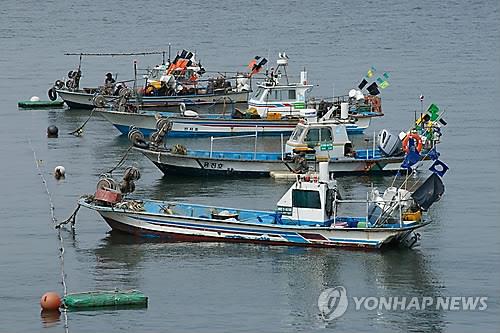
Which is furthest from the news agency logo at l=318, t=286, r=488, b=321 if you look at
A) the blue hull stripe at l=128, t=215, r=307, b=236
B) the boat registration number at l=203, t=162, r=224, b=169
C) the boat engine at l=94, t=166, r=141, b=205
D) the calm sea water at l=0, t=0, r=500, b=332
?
the boat registration number at l=203, t=162, r=224, b=169

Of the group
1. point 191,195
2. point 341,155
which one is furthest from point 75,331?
point 341,155

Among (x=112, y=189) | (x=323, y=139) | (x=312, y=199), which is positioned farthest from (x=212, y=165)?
(x=312, y=199)

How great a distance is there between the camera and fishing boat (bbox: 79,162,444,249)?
35625 mm

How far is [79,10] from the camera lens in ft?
466

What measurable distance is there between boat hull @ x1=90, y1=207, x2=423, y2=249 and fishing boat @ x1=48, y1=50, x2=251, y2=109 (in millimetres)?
23161

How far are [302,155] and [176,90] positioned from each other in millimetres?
17255

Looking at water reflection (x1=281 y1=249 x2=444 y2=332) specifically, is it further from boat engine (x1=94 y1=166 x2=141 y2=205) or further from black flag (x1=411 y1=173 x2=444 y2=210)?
boat engine (x1=94 y1=166 x2=141 y2=205)

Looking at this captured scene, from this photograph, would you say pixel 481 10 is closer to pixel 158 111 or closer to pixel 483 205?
pixel 158 111

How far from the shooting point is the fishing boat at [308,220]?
35.6m

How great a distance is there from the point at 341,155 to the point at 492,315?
15.8m

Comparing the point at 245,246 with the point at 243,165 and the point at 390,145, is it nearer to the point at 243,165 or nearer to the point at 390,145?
the point at 243,165

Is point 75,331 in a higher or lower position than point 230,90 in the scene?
lower

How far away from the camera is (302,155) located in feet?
150

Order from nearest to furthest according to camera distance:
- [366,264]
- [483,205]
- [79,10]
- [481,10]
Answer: [366,264] → [483,205] → [481,10] → [79,10]
